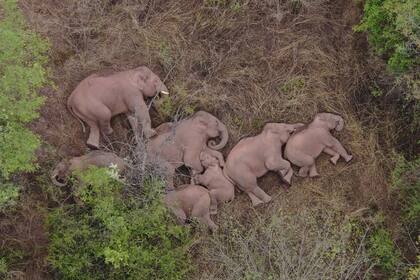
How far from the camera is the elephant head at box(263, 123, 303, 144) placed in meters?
6.01

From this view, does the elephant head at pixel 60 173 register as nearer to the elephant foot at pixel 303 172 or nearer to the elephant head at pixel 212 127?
the elephant head at pixel 212 127

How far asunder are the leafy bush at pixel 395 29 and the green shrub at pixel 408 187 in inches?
40.6

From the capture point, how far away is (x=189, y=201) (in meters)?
5.79

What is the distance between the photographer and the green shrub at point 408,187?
19.2 ft

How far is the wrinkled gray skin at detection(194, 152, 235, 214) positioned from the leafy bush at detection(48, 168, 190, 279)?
0.54 m

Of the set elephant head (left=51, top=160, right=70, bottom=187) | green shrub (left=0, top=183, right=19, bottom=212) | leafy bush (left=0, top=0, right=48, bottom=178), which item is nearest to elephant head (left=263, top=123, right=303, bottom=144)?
elephant head (left=51, top=160, right=70, bottom=187)

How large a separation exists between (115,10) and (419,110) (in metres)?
3.48

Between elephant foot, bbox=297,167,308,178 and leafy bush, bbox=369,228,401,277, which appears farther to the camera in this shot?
elephant foot, bbox=297,167,308,178

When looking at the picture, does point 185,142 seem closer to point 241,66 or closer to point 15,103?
point 241,66

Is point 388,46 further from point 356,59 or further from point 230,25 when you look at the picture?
point 230,25

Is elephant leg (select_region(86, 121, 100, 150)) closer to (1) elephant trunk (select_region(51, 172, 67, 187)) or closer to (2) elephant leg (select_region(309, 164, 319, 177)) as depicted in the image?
(1) elephant trunk (select_region(51, 172, 67, 187))

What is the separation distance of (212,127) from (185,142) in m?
0.33

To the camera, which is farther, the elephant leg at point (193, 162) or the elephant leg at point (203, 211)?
the elephant leg at point (193, 162)

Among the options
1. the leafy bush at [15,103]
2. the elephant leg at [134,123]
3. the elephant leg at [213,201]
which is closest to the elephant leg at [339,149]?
the elephant leg at [213,201]
